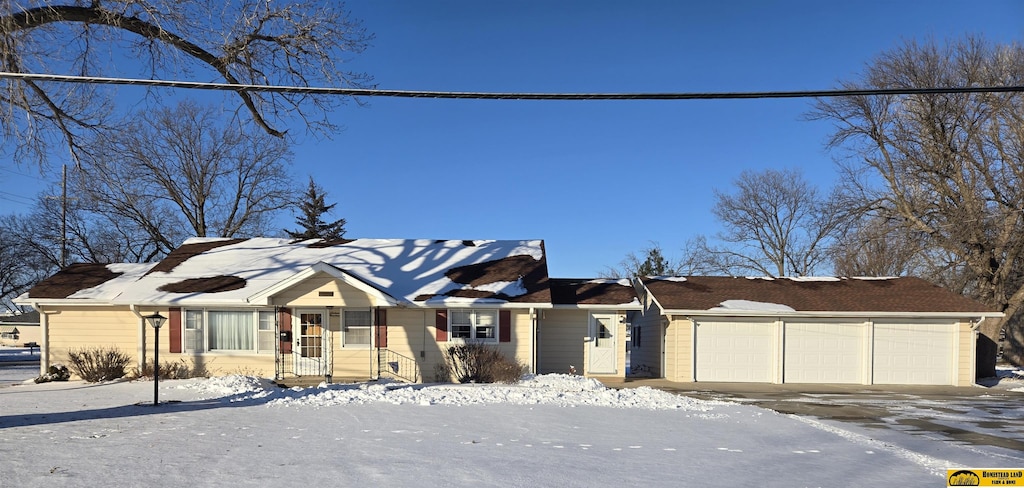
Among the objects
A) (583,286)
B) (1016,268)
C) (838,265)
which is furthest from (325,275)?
(838,265)

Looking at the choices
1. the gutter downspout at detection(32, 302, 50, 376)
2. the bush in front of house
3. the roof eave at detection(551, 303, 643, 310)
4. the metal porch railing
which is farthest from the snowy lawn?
the gutter downspout at detection(32, 302, 50, 376)

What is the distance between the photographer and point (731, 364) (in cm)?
2192

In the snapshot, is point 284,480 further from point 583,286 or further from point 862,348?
point 862,348

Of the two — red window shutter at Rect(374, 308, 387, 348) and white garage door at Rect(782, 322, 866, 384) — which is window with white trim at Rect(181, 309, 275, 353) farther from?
white garage door at Rect(782, 322, 866, 384)

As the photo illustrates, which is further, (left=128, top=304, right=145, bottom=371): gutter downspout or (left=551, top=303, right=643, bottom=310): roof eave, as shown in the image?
(left=551, top=303, right=643, bottom=310): roof eave

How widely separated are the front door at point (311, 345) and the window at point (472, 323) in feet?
12.4

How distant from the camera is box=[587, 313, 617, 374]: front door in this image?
21.6m

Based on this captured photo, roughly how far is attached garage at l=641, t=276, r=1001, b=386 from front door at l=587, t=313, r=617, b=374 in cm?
181

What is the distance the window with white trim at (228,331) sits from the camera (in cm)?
2012

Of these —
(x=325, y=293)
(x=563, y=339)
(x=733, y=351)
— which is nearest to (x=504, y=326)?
(x=563, y=339)

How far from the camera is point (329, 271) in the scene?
18.9 m

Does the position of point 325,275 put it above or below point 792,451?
above

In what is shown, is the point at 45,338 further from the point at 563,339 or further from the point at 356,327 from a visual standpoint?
the point at 563,339

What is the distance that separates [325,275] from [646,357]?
41.1ft
